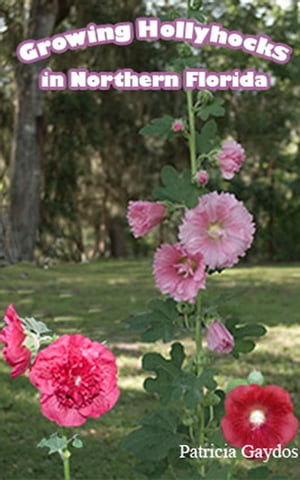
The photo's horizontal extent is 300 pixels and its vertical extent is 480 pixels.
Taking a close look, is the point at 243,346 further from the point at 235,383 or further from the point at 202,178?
the point at 202,178

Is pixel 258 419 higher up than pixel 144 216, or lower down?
lower down

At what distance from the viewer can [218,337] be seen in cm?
181

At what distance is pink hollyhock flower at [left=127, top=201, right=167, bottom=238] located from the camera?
1.88 m

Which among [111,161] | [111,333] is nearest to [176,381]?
[111,333]

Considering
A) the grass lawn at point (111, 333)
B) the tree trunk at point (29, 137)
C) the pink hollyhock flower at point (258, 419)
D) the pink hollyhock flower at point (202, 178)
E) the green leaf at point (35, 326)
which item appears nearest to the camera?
the pink hollyhock flower at point (258, 419)

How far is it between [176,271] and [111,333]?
610 centimetres

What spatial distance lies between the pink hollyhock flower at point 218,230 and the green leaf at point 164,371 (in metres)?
0.23

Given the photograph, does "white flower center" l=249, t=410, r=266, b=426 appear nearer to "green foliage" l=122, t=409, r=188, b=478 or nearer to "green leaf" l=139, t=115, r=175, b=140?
"green foliage" l=122, t=409, r=188, b=478

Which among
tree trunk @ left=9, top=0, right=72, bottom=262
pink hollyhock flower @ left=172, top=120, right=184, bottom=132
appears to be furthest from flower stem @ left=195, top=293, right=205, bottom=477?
tree trunk @ left=9, top=0, right=72, bottom=262

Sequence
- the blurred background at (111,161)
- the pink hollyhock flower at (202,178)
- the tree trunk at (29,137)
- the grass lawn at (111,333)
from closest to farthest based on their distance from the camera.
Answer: the pink hollyhock flower at (202,178) → the grass lawn at (111,333) → the blurred background at (111,161) → the tree trunk at (29,137)

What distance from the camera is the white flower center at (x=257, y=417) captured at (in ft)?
5.45

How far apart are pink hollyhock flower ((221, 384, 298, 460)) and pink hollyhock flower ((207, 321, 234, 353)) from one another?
178mm

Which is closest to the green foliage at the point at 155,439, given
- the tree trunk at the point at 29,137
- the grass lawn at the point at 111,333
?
the grass lawn at the point at 111,333

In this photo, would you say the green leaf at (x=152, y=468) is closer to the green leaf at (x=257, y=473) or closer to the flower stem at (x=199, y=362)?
the flower stem at (x=199, y=362)
